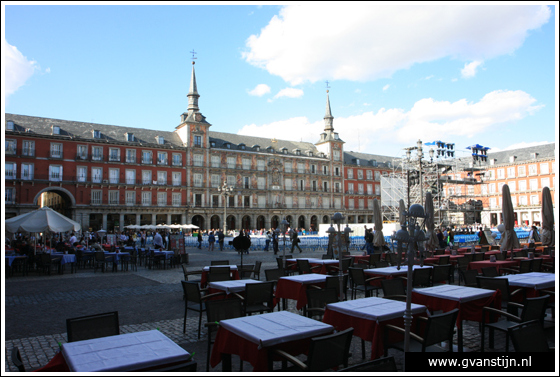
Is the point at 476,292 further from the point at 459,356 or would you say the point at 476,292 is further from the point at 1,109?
the point at 1,109

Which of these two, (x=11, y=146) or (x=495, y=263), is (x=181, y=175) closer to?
(x=11, y=146)

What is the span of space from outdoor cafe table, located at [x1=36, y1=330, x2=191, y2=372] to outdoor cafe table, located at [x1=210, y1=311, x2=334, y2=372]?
66cm

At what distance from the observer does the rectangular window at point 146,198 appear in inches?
1631

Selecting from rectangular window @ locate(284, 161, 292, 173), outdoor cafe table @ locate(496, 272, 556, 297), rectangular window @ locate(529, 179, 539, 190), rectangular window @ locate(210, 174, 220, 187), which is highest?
rectangular window @ locate(284, 161, 292, 173)

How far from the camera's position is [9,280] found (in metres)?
11.9

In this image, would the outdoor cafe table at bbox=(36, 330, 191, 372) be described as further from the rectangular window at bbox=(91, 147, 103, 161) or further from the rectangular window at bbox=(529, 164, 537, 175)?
the rectangular window at bbox=(529, 164, 537, 175)

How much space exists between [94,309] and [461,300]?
6.72 metres

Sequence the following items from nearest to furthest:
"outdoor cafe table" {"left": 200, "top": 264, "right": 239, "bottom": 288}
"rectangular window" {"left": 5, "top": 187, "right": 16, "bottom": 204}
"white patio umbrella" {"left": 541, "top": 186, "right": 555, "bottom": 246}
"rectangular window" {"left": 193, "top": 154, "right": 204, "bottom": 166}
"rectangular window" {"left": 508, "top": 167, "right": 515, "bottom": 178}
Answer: "outdoor cafe table" {"left": 200, "top": 264, "right": 239, "bottom": 288} < "white patio umbrella" {"left": 541, "top": 186, "right": 555, "bottom": 246} < "rectangular window" {"left": 5, "top": 187, "right": 16, "bottom": 204} < "rectangular window" {"left": 193, "top": 154, "right": 204, "bottom": 166} < "rectangular window" {"left": 508, "top": 167, "right": 515, "bottom": 178}

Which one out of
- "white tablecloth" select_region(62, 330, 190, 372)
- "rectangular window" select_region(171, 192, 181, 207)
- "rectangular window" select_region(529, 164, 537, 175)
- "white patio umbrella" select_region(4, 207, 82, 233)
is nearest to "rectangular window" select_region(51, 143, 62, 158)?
"rectangular window" select_region(171, 192, 181, 207)

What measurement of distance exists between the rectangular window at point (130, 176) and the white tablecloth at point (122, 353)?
131 ft

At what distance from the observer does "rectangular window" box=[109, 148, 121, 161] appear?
40125 millimetres

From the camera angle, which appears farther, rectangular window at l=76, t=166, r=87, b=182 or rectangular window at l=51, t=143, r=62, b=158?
rectangular window at l=76, t=166, r=87, b=182

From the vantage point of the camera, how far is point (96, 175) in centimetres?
3916

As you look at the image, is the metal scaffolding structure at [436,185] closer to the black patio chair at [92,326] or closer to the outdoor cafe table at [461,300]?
the outdoor cafe table at [461,300]
